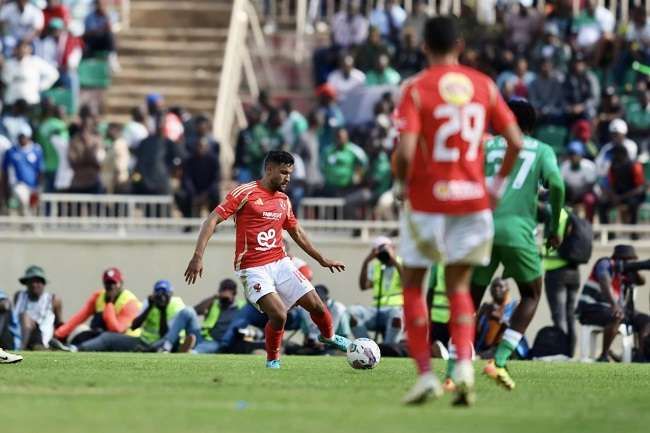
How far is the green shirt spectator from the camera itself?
2762cm

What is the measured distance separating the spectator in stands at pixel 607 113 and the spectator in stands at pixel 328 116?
3886 mm

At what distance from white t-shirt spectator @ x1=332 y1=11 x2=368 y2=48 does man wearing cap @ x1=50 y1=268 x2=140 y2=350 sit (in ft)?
25.9

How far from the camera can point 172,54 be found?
1321 inches

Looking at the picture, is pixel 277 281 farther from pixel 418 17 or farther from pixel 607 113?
pixel 418 17

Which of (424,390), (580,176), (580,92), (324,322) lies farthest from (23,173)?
(424,390)

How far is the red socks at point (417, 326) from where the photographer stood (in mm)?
11609

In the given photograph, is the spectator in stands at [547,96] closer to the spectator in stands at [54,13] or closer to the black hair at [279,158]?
the spectator in stands at [54,13]

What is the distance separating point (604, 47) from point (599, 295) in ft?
24.2

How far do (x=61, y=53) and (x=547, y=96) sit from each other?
8.03 metres

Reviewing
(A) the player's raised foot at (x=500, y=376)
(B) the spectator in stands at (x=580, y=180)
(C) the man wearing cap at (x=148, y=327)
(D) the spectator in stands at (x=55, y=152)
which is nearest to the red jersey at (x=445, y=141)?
(A) the player's raised foot at (x=500, y=376)

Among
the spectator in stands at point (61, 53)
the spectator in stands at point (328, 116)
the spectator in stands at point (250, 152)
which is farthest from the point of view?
the spectator in stands at point (61, 53)

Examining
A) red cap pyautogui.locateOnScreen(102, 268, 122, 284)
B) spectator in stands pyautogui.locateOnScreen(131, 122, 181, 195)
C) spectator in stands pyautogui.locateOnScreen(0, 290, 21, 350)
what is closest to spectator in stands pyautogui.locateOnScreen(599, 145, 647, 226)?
spectator in stands pyautogui.locateOnScreen(131, 122, 181, 195)

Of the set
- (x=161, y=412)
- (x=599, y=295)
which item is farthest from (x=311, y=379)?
(x=599, y=295)

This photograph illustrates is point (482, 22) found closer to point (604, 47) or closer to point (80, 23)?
point (604, 47)
